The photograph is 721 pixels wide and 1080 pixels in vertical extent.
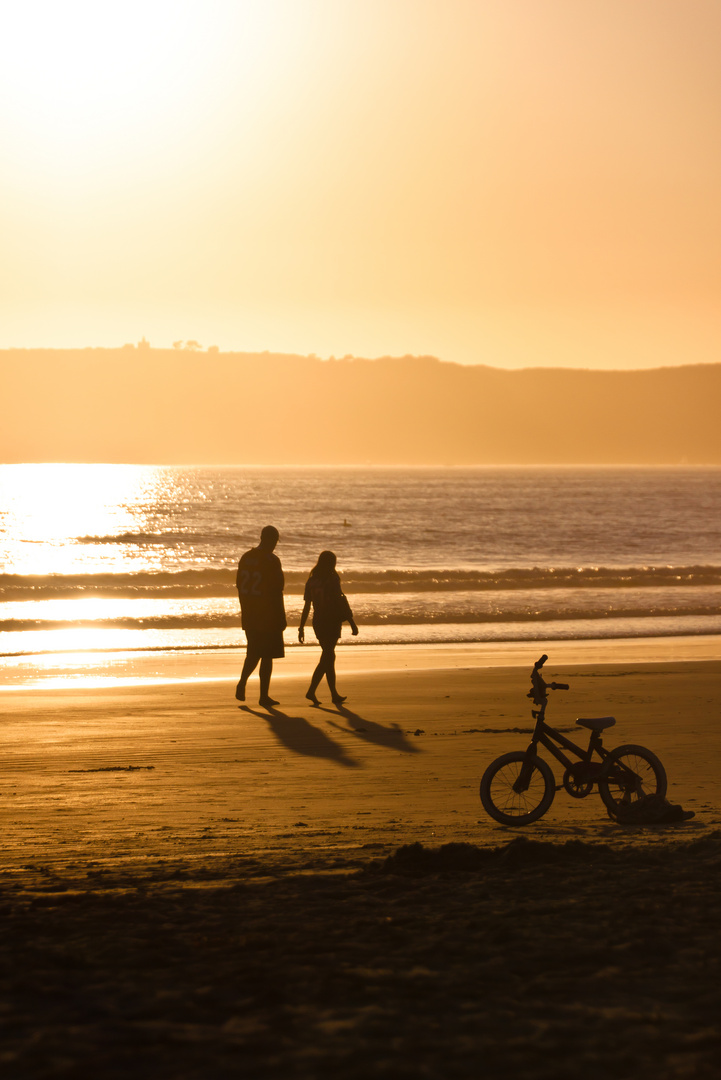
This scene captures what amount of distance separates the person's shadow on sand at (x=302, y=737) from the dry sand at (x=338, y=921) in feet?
0.24

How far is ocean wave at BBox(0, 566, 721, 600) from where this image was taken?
29156mm

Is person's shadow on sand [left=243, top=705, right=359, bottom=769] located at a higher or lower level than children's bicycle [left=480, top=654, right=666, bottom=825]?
lower

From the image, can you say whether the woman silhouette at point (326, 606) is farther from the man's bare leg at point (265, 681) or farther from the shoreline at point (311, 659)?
the shoreline at point (311, 659)

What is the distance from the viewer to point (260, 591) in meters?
11.6

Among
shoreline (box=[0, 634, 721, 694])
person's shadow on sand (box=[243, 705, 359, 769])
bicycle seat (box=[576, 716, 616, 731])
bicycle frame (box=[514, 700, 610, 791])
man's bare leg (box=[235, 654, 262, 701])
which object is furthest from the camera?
shoreline (box=[0, 634, 721, 694])

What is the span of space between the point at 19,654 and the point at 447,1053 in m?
15.4

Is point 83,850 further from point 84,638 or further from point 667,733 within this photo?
point 84,638

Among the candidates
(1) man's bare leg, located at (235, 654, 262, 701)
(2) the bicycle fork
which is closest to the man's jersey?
(1) man's bare leg, located at (235, 654, 262, 701)

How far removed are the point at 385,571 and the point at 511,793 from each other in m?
29.0

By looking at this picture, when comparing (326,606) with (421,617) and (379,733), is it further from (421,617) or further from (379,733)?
(421,617)

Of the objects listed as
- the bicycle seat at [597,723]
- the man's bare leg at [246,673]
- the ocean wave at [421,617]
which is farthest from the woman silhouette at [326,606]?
the ocean wave at [421,617]

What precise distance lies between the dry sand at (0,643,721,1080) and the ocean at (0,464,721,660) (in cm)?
1035

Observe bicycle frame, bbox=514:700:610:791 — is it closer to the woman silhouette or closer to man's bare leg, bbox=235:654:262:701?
the woman silhouette

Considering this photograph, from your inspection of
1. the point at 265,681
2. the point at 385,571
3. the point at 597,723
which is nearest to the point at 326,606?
the point at 265,681
